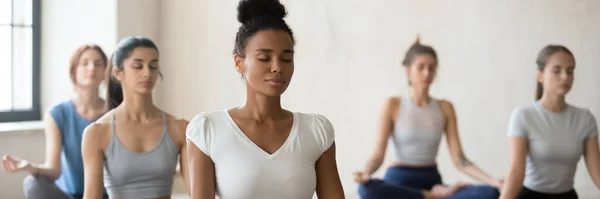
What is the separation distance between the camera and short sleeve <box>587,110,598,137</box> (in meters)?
2.89

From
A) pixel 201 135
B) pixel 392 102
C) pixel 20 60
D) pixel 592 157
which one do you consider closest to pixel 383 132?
pixel 392 102

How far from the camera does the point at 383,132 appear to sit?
131 inches

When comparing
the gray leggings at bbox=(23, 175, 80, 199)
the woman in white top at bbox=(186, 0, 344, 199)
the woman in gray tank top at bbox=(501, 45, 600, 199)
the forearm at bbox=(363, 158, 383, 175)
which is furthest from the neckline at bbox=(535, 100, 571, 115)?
the gray leggings at bbox=(23, 175, 80, 199)

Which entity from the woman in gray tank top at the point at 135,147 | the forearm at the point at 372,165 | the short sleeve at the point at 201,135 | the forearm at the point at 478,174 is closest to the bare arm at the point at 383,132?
the forearm at the point at 372,165

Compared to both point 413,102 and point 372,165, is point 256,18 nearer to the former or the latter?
point 413,102

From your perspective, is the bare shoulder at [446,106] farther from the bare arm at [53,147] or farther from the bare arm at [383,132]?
the bare arm at [53,147]

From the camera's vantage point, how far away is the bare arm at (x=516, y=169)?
3.01 metres

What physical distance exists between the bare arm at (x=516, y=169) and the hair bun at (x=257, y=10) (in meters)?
1.69

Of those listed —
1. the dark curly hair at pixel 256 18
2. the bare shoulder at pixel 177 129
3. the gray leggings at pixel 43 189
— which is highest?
the dark curly hair at pixel 256 18

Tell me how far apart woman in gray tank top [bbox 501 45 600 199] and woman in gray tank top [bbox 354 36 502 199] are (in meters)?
0.25

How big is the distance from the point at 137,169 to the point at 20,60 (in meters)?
2.56

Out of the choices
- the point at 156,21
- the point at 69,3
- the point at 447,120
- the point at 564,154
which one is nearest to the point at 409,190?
the point at 447,120

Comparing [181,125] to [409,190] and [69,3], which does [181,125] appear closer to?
[409,190]

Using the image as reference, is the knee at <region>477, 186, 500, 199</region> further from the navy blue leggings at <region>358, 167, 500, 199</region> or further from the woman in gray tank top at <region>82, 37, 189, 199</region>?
the woman in gray tank top at <region>82, 37, 189, 199</region>
